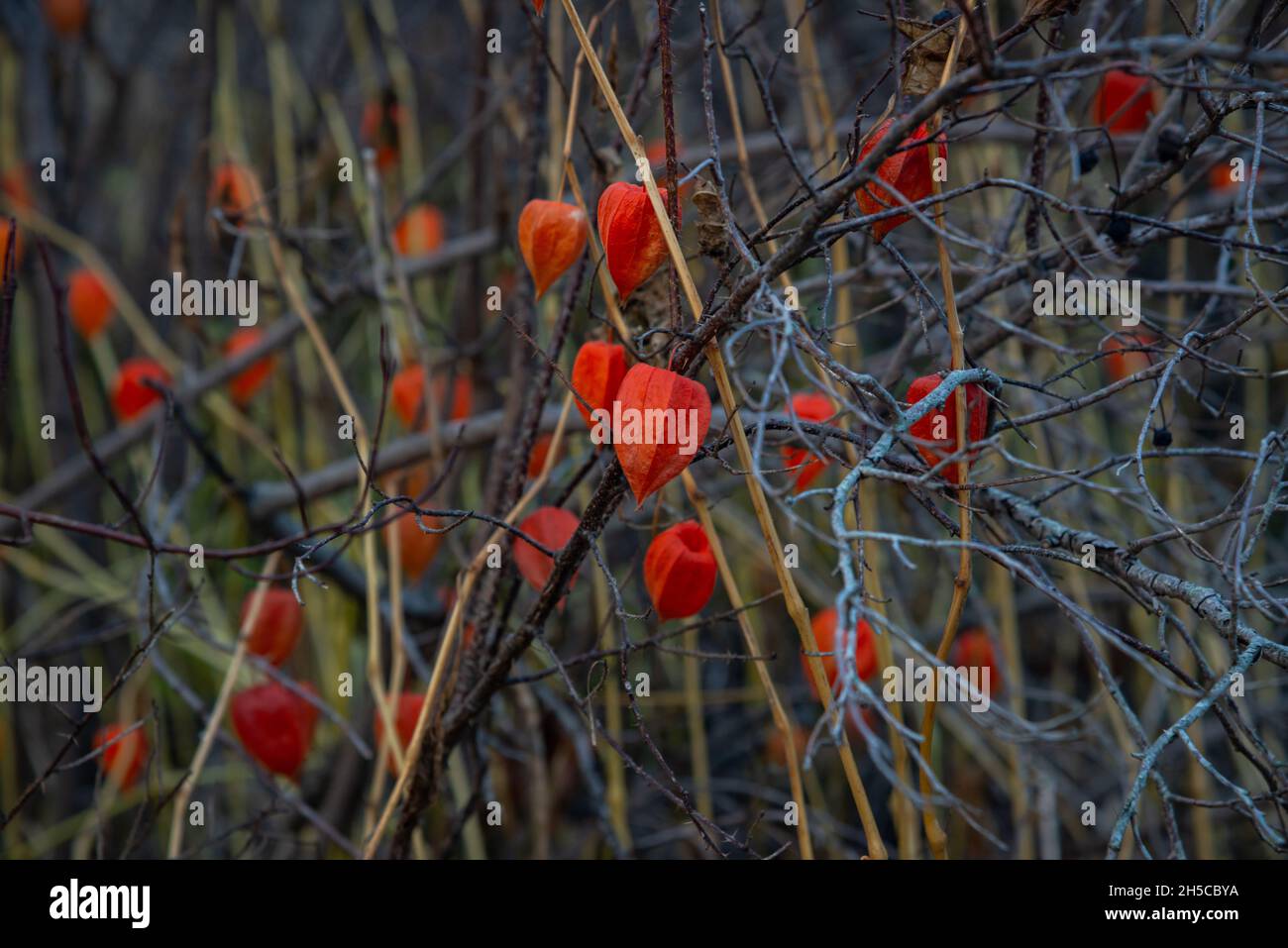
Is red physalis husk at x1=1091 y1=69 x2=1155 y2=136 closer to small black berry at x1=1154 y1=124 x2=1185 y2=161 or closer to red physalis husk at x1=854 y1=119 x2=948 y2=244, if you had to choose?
small black berry at x1=1154 y1=124 x2=1185 y2=161

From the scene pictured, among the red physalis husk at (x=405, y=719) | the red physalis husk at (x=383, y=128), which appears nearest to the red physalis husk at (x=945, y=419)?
the red physalis husk at (x=405, y=719)

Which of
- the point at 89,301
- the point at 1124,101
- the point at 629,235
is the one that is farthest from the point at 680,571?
the point at 89,301

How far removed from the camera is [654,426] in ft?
2.35

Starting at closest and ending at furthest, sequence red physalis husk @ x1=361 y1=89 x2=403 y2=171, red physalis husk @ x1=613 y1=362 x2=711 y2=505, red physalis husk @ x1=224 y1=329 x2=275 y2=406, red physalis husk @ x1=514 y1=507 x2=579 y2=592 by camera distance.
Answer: red physalis husk @ x1=613 y1=362 x2=711 y2=505, red physalis husk @ x1=514 y1=507 x2=579 y2=592, red physalis husk @ x1=361 y1=89 x2=403 y2=171, red physalis husk @ x1=224 y1=329 x2=275 y2=406

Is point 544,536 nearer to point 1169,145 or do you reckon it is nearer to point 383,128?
point 1169,145

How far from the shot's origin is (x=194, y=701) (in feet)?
4.05

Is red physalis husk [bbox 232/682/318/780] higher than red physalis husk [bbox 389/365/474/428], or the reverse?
red physalis husk [bbox 389/365/474/428]

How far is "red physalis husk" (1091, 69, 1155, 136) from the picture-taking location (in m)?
1.19

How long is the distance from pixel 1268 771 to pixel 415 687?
3.97 feet

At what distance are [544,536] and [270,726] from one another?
0.45 metres

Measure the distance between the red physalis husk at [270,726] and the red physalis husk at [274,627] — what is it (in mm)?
129

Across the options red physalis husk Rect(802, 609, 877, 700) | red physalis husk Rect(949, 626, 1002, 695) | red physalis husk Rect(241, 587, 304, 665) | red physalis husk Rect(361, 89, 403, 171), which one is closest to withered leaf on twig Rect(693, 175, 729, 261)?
red physalis husk Rect(802, 609, 877, 700)

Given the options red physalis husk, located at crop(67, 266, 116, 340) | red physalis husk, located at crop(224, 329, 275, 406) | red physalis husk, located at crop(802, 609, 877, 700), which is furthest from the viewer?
red physalis husk, located at crop(67, 266, 116, 340)

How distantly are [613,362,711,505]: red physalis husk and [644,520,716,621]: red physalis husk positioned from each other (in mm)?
150
